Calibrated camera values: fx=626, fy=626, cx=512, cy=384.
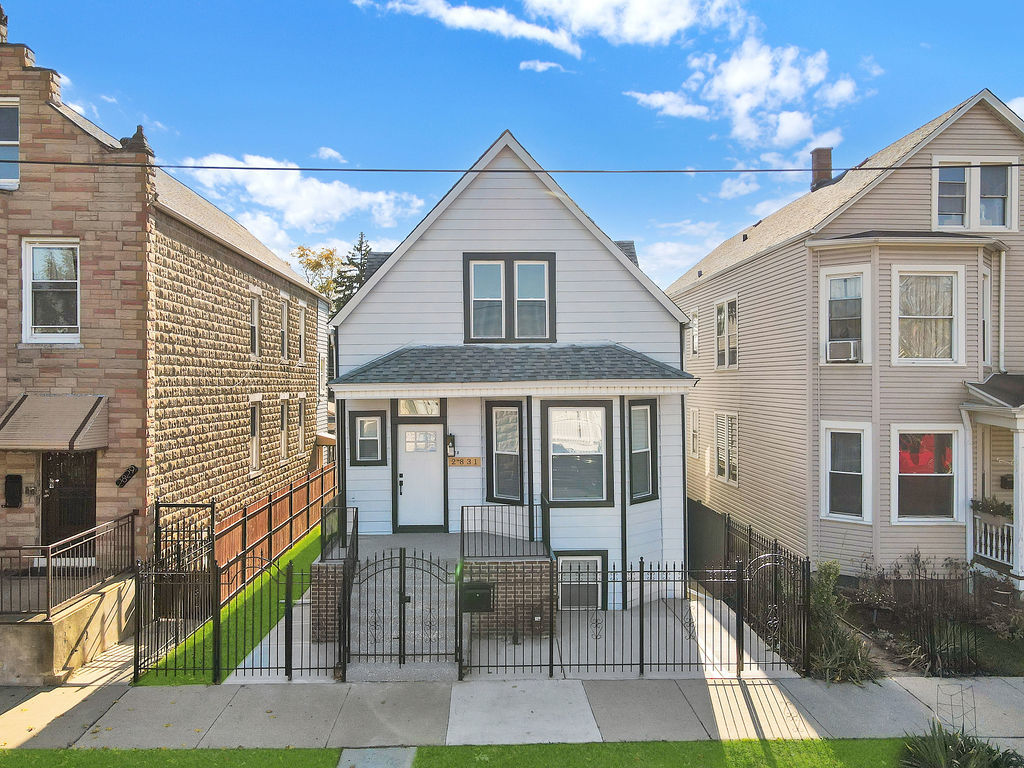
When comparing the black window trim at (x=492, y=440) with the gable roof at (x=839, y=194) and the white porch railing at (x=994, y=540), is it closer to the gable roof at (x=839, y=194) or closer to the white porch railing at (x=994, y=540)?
the gable roof at (x=839, y=194)

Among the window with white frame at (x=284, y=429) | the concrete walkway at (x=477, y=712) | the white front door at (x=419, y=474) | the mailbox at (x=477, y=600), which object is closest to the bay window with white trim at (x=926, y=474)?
the concrete walkway at (x=477, y=712)

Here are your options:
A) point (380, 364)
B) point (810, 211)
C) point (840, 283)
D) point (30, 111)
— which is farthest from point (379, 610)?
point (810, 211)

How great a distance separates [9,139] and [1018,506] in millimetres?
20266

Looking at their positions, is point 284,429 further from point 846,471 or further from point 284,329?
point 846,471

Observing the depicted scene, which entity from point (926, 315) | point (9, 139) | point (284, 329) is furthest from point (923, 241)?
point (9, 139)

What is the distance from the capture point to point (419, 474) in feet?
42.9

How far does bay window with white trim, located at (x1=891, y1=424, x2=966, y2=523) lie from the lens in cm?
1331

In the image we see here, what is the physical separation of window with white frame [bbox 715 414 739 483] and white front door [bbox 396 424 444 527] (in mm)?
9626

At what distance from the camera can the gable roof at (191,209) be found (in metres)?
11.6

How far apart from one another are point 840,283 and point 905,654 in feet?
25.6

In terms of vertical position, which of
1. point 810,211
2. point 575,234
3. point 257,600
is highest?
point 810,211

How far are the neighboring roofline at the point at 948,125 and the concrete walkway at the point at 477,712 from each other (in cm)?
941

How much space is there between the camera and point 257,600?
41.8ft

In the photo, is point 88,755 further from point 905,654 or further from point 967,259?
point 967,259
